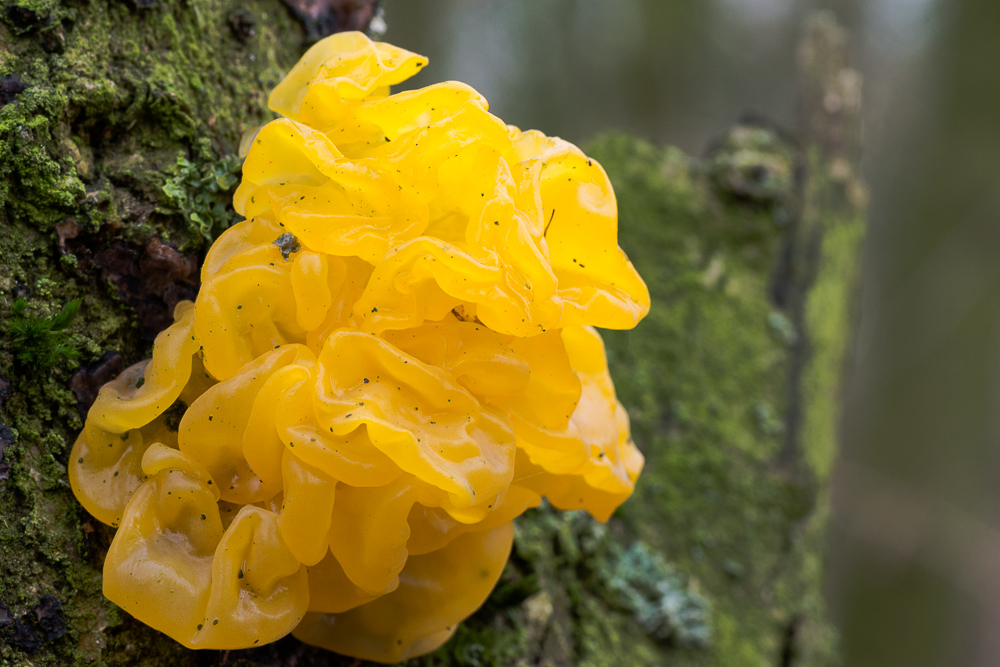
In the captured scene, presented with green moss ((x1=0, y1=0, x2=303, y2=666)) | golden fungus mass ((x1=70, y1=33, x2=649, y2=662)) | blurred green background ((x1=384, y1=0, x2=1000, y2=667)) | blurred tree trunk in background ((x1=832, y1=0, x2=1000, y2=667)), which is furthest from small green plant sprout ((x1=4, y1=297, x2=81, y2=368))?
blurred tree trunk in background ((x1=832, y1=0, x2=1000, y2=667))

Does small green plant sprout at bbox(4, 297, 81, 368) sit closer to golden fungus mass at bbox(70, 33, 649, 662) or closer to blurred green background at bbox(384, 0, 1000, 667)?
golden fungus mass at bbox(70, 33, 649, 662)

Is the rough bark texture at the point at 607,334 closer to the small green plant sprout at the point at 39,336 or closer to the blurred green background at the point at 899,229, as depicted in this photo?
the small green plant sprout at the point at 39,336

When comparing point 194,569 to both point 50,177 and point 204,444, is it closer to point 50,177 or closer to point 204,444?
point 204,444

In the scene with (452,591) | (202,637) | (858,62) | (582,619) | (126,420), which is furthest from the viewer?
(858,62)

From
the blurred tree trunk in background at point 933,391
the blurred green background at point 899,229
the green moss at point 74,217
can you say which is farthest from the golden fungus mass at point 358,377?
the blurred tree trunk in background at point 933,391

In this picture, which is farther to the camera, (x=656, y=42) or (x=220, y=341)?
(x=656, y=42)

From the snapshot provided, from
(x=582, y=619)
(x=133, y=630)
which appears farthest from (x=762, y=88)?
(x=133, y=630)
